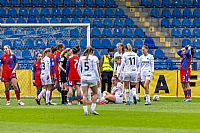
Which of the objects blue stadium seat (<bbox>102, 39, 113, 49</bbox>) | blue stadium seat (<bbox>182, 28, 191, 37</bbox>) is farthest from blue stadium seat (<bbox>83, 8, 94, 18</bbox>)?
blue stadium seat (<bbox>182, 28, 191, 37</bbox>)

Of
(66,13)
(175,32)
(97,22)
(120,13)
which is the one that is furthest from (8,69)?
(175,32)

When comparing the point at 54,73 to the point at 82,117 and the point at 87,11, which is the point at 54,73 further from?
the point at 87,11

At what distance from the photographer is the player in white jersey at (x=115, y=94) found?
27047mm

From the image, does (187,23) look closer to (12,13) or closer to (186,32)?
(186,32)

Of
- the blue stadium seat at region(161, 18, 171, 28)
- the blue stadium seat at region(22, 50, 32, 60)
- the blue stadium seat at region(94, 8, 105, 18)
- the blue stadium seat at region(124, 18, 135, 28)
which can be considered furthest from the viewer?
the blue stadium seat at region(161, 18, 171, 28)

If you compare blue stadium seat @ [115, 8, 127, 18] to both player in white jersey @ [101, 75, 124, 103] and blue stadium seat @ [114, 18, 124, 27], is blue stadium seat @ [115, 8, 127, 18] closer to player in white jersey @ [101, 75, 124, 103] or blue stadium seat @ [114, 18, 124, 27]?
blue stadium seat @ [114, 18, 124, 27]

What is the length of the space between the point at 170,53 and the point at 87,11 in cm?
548

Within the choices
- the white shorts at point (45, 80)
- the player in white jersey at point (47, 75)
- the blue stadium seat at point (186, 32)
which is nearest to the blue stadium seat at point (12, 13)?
the blue stadium seat at point (186, 32)

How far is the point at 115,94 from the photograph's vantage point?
2742 cm

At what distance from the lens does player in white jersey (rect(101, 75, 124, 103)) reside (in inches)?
1065

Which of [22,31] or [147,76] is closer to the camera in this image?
[147,76]

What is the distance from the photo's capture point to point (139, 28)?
134 feet

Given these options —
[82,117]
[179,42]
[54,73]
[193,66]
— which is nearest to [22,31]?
[54,73]

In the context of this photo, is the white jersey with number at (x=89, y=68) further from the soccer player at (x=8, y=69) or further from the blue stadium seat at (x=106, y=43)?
the blue stadium seat at (x=106, y=43)
